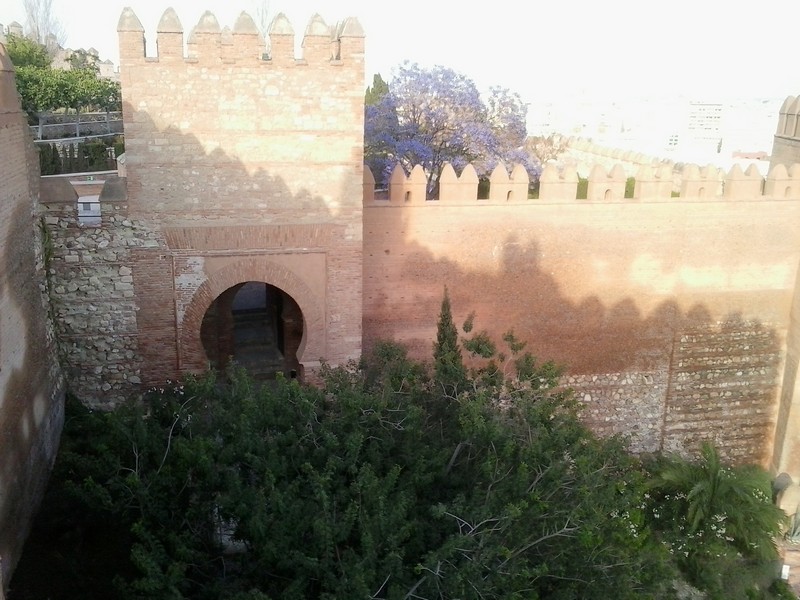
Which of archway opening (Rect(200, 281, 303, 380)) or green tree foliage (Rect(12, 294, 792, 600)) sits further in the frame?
archway opening (Rect(200, 281, 303, 380))

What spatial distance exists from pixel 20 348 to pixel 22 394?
14.3 inches

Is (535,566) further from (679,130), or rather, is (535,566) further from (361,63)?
(679,130)

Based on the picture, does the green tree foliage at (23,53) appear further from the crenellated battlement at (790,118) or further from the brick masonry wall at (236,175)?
the crenellated battlement at (790,118)

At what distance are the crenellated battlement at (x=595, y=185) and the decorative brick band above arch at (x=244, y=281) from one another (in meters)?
1.29

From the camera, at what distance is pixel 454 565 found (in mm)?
4250

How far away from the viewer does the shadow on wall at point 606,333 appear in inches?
332

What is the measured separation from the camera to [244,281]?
7.31 m

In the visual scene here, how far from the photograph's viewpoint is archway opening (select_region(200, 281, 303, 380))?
30.6ft

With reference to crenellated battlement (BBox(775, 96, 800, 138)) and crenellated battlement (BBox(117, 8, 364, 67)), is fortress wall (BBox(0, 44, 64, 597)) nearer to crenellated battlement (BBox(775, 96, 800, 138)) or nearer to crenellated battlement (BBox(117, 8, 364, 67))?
crenellated battlement (BBox(117, 8, 364, 67))

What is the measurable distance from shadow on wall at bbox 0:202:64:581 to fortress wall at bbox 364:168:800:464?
130 inches

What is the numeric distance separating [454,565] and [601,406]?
573 centimetres

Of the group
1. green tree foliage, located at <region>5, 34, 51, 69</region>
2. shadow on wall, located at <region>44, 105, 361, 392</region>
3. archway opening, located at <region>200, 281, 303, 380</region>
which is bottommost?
archway opening, located at <region>200, 281, 303, 380</region>

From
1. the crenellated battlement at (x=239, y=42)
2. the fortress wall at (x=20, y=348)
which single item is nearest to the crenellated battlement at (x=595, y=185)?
the crenellated battlement at (x=239, y=42)

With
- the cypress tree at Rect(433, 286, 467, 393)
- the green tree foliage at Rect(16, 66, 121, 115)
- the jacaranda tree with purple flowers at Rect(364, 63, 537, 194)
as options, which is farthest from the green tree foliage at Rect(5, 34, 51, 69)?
the cypress tree at Rect(433, 286, 467, 393)
